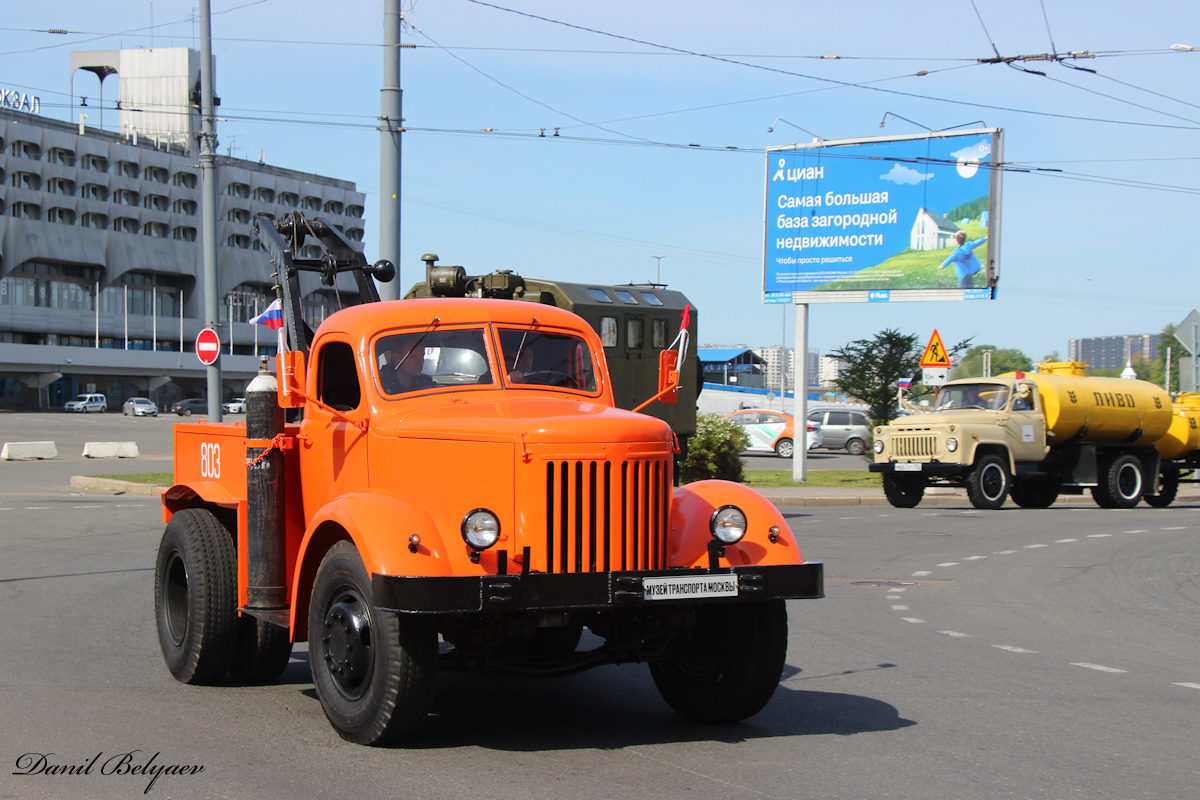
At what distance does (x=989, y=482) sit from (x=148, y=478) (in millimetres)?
16763

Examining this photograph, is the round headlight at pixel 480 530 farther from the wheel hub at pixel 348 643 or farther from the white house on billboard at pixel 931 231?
the white house on billboard at pixel 931 231

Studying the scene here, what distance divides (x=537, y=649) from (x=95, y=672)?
9.96 ft

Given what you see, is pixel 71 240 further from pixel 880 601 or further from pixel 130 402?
pixel 880 601

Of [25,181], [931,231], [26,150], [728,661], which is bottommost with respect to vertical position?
[728,661]

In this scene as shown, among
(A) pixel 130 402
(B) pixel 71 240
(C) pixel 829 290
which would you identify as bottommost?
(A) pixel 130 402

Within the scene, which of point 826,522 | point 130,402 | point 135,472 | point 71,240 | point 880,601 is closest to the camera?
point 880,601

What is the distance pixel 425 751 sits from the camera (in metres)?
5.63

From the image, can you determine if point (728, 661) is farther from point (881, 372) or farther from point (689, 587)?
point (881, 372)

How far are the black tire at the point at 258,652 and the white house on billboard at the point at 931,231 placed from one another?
2407cm

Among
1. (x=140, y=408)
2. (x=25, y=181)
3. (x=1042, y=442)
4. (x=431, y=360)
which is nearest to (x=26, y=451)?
(x=1042, y=442)

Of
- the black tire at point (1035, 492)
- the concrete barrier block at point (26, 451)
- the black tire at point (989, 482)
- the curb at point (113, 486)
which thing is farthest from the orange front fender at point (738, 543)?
the concrete barrier block at point (26, 451)

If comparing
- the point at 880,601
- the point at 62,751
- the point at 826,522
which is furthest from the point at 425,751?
the point at 826,522

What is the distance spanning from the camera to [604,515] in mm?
5664

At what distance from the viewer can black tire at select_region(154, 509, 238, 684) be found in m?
7.09
